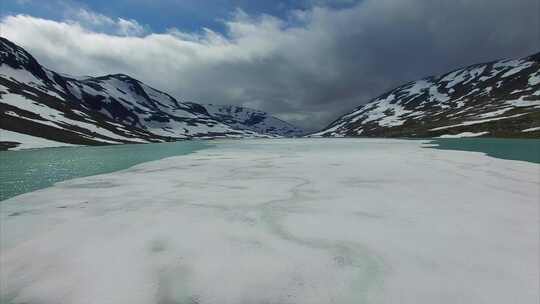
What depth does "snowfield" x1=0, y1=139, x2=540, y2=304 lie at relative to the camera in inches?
279

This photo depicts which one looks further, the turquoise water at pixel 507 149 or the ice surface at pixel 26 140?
the ice surface at pixel 26 140

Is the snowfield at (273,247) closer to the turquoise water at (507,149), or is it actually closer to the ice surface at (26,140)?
the turquoise water at (507,149)

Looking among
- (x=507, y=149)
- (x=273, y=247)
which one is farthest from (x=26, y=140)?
(x=507, y=149)

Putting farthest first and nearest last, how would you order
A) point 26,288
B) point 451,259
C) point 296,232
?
point 296,232
point 451,259
point 26,288

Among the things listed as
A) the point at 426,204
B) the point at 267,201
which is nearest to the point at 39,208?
the point at 267,201

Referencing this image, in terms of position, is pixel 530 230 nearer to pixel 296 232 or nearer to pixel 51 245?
pixel 296 232

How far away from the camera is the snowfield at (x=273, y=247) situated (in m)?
7.10

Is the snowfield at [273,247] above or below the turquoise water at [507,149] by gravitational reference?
below

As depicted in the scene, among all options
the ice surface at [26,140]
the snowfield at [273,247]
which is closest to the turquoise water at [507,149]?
the snowfield at [273,247]

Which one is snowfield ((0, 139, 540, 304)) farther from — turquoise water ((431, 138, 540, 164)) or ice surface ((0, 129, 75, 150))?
ice surface ((0, 129, 75, 150))

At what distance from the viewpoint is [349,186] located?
61.5ft

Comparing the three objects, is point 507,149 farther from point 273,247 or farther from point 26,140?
point 26,140

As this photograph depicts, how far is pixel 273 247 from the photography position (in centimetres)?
933

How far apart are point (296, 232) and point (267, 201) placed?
176 inches
